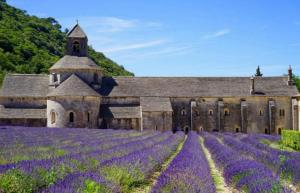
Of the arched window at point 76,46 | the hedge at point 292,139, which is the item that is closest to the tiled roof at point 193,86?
the arched window at point 76,46

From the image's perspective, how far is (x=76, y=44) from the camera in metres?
52.9

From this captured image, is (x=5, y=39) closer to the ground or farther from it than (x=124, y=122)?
farther from it

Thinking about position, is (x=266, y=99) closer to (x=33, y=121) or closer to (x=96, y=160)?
(x=33, y=121)

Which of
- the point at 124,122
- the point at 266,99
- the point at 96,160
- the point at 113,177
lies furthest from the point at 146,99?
the point at 113,177

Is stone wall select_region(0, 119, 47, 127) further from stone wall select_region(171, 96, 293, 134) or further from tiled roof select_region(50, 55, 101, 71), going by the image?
stone wall select_region(171, 96, 293, 134)

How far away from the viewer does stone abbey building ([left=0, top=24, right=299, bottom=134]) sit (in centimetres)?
4663

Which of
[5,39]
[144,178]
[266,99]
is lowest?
[144,178]

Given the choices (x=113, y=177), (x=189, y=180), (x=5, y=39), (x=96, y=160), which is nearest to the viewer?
(x=189, y=180)

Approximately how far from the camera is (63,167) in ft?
35.3

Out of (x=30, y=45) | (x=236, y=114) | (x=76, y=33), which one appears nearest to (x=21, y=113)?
(x=76, y=33)

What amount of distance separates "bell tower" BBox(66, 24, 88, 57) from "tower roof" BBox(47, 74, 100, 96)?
532 centimetres

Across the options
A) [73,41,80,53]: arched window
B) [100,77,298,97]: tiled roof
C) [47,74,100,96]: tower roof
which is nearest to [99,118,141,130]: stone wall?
[47,74,100,96]: tower roof

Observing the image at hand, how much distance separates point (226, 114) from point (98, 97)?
45.6ft

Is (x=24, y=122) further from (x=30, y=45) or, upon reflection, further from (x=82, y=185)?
(x=82, y=185)
